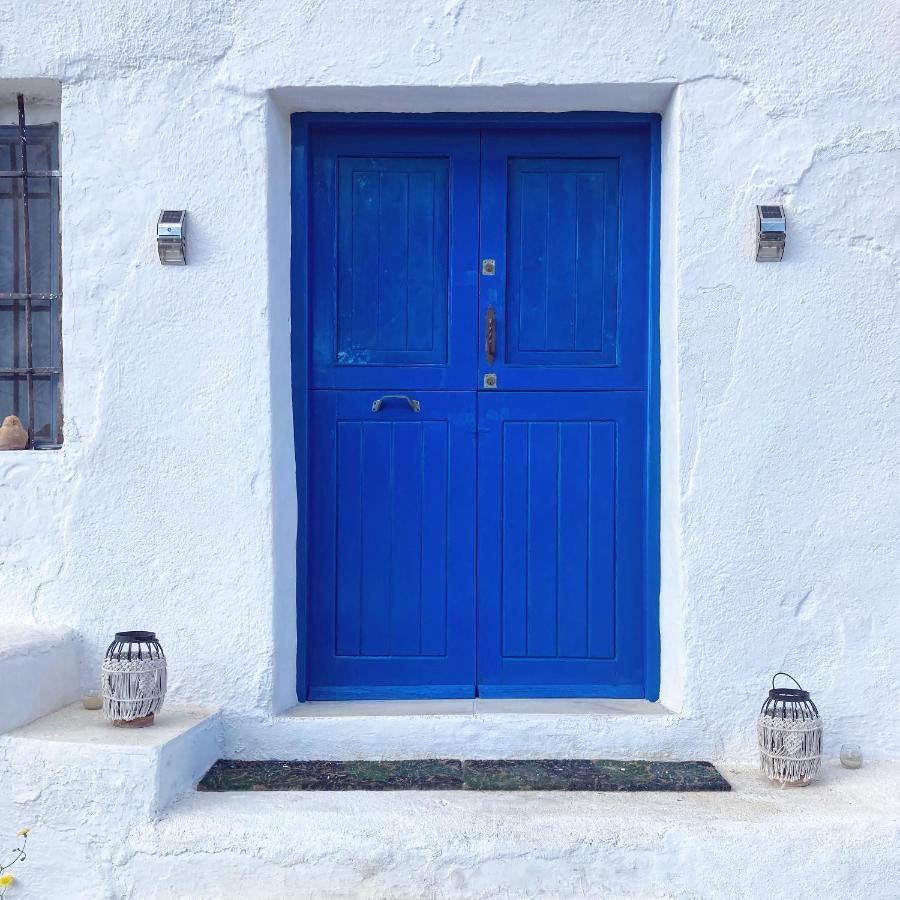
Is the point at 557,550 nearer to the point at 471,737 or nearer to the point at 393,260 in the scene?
the point at 471,737

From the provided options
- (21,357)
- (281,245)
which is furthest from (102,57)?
(21,357)

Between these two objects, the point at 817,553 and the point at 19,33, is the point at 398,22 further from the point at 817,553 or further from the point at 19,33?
the point at 817,553

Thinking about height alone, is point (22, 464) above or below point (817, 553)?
above

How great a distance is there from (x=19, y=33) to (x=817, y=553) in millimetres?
3054

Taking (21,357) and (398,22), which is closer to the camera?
(398,22)

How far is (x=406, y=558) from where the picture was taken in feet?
11.4

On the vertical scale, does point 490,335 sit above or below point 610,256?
below

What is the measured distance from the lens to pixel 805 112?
318 cm

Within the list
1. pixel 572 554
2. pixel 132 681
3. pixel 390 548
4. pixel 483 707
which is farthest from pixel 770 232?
pixel 132 681

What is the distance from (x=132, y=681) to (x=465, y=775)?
1027 millimetres

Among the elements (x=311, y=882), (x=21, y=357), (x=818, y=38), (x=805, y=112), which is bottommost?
(x=311, y=882)

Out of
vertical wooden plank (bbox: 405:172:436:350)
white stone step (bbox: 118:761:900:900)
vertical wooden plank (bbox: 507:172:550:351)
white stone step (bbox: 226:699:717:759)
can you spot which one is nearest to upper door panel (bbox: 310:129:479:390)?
vertical wooden plank (bbox: 405:172:436:350)

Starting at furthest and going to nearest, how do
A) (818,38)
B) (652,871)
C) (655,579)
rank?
(655,579)
(818,38)
(652,871)

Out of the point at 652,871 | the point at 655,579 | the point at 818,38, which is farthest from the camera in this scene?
the point at 655,579
